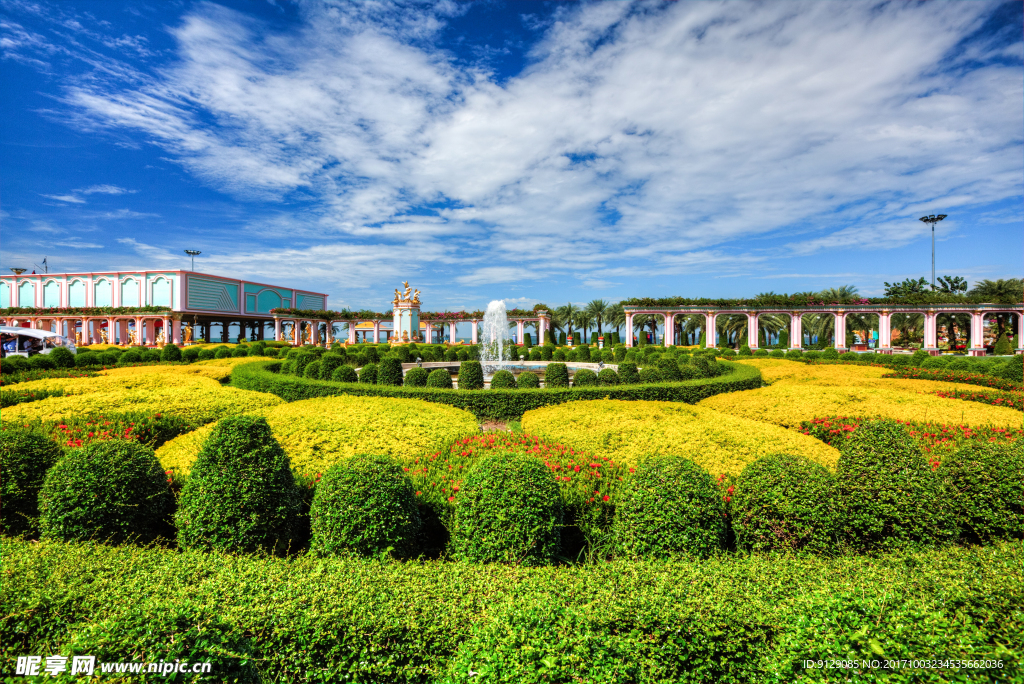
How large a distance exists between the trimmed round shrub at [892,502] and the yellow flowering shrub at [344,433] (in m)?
5.39

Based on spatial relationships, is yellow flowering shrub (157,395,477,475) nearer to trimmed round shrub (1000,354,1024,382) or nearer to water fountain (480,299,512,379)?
trimmed round shrub (1000,354,1024,382)

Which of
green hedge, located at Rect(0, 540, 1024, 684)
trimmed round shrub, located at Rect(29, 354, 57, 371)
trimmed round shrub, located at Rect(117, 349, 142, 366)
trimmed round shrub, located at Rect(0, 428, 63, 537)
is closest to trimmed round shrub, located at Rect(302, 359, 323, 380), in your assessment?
trimmed round shrub, located at Rect(0, 428, 63, 537)

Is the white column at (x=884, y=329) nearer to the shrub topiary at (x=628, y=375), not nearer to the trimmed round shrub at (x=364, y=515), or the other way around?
the shrub topiary at (x=628, y=375)

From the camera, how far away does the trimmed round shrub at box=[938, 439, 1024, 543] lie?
14.5 feet

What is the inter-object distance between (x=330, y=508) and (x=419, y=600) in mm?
1748

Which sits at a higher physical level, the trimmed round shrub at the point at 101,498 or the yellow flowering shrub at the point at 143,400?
the yellow flowering shrub at the point at 143,400

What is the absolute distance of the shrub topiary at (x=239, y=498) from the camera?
445 cm

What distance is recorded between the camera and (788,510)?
4.14m

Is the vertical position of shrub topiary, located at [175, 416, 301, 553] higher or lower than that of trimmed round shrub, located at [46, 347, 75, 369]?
lower

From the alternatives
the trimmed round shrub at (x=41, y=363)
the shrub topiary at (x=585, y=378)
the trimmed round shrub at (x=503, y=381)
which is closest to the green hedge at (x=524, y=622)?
the trimmed round shrub at (x=503, y=381)

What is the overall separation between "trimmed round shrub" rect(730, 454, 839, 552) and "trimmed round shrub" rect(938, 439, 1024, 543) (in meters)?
1.49

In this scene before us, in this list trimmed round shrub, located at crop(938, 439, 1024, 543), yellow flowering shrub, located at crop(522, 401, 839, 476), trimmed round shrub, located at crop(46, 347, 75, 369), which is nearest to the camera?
trimmed round shrub, located at crop(938, 439, 1024, 543)

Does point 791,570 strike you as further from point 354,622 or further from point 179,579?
point 179,579

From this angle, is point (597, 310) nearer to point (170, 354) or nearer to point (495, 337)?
point (495, 337)
